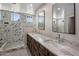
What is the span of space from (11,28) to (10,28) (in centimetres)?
5

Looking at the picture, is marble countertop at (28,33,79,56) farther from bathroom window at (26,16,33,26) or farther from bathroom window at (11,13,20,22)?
bathroom window at (26,16,33,26)

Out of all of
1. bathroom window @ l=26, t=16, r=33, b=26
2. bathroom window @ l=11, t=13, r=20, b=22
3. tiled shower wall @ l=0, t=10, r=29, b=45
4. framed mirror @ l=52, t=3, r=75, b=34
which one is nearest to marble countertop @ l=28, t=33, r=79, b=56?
framed mirror @ l=52, t=3, r=75, b=34

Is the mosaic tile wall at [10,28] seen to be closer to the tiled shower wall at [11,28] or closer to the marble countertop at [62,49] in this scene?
the tiled shower wall at [11,28]

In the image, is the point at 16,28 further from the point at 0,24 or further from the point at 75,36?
the point at 75,36

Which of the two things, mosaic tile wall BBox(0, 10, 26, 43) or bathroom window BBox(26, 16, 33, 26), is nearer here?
mosaic tile wall BBox(0, 10, 26, 43)

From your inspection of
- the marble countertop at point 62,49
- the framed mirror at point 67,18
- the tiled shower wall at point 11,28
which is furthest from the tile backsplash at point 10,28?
the marble countertop at point 62,49

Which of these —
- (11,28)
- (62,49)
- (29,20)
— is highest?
(29,20)

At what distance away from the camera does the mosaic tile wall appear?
3998 millimetres

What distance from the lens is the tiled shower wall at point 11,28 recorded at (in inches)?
157

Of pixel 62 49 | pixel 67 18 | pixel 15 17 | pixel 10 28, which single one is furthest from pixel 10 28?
pixel 62 49

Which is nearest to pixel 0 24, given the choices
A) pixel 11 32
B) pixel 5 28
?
pixel 5 28

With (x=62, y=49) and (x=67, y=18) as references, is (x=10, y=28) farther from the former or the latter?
(x=62, y=49)

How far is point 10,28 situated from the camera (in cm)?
422

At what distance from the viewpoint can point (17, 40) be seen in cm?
448
